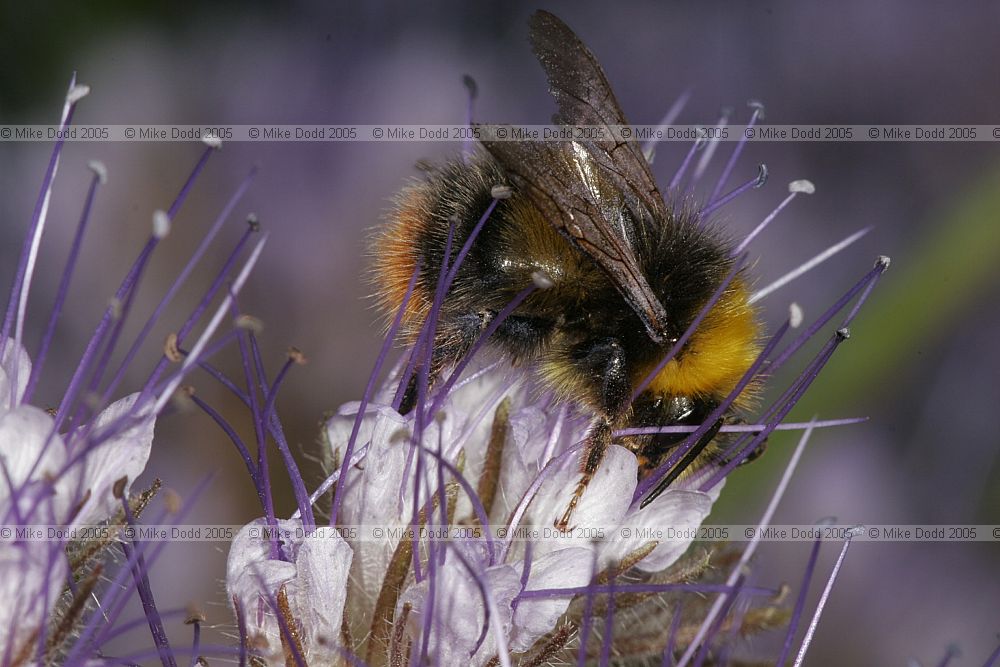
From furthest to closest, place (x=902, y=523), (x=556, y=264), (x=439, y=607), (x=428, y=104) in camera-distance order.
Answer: (x=428, y=104)
(x=902, y=523)
(x=556, y=264)
(x=439, y=607)

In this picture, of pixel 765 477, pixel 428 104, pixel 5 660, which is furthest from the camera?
pixel 428 104

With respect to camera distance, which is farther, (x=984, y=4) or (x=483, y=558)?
(x=984, y=4)

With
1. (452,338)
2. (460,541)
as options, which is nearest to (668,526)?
(460,541)

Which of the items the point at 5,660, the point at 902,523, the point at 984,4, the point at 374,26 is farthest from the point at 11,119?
the point at 984,4

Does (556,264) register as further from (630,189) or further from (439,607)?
(439,607)

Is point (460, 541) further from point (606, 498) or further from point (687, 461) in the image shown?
point (687, 461)

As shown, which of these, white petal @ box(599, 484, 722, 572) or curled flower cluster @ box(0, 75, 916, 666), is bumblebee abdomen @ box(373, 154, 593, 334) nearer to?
curled flower cluster @ box(0, 75, 916, 666)

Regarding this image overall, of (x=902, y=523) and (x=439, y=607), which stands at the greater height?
(x=902, y=523)
